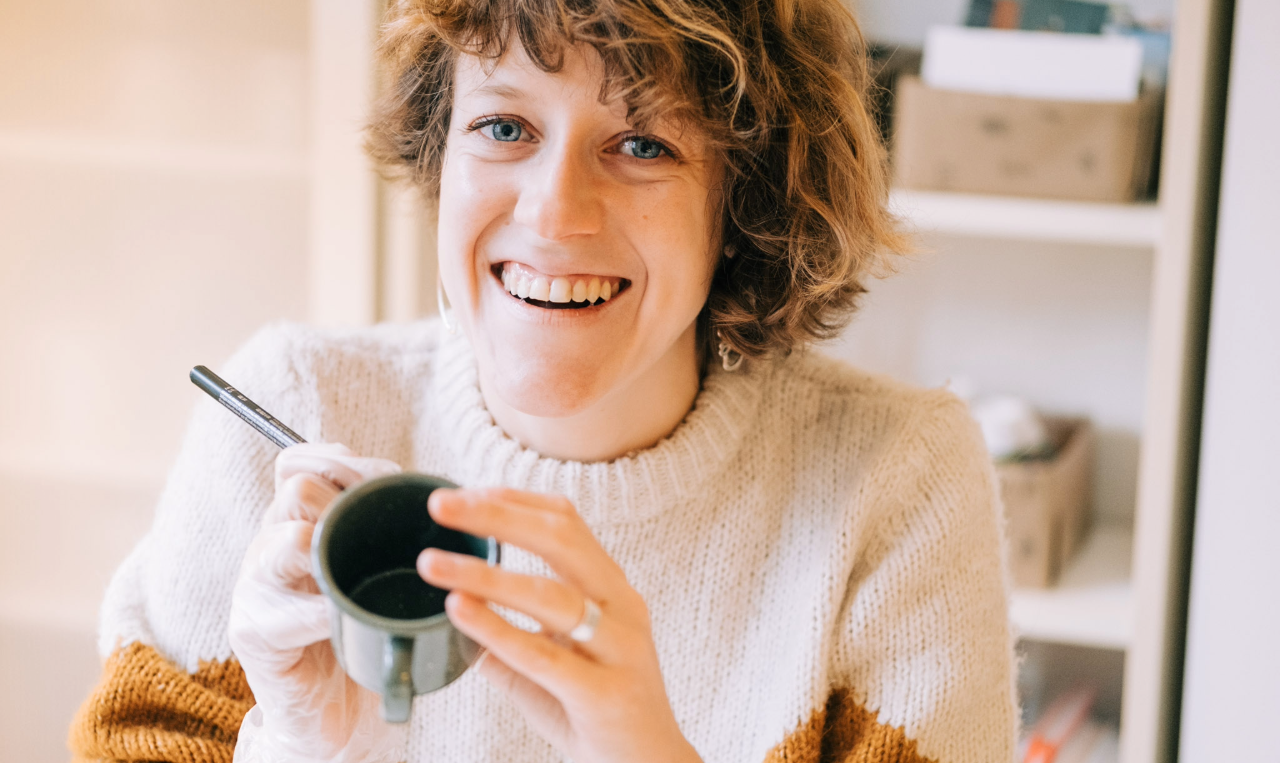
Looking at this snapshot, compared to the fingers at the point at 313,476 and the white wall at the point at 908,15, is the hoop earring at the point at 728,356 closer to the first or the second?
the fingers at the point at 313,476

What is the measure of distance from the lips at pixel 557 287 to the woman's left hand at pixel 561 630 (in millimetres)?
305

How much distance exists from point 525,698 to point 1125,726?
114cm

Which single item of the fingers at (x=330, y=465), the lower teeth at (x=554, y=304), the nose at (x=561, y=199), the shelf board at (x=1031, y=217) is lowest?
→ the shelf board at (x=1031, y=217)

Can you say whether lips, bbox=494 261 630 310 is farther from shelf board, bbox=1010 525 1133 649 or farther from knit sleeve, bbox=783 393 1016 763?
shelf board, bbox=1010 525 1133 649

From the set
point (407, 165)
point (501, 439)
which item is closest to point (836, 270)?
point (501, 439)

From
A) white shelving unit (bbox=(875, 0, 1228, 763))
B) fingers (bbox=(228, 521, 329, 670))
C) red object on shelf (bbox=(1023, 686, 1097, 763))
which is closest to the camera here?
fingers (bbox=(228, 521, 329, 670))

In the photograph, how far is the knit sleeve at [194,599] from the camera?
102 centimetres

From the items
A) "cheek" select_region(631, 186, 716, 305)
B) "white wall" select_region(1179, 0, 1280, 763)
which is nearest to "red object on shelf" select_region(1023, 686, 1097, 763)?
"white wall" select_region(1179, 0, 1280, 763)

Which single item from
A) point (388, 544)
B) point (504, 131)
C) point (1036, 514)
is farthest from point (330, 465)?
point (1036, 514)

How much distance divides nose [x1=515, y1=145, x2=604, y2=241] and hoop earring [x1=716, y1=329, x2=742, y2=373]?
260 millimetres

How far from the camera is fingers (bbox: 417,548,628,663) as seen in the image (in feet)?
2.07

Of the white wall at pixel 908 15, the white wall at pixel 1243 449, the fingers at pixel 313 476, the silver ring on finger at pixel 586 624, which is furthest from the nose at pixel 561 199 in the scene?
the white wall at pixel 908 15

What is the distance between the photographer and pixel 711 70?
0.96 m

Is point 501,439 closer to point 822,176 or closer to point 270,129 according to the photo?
point 822,176
